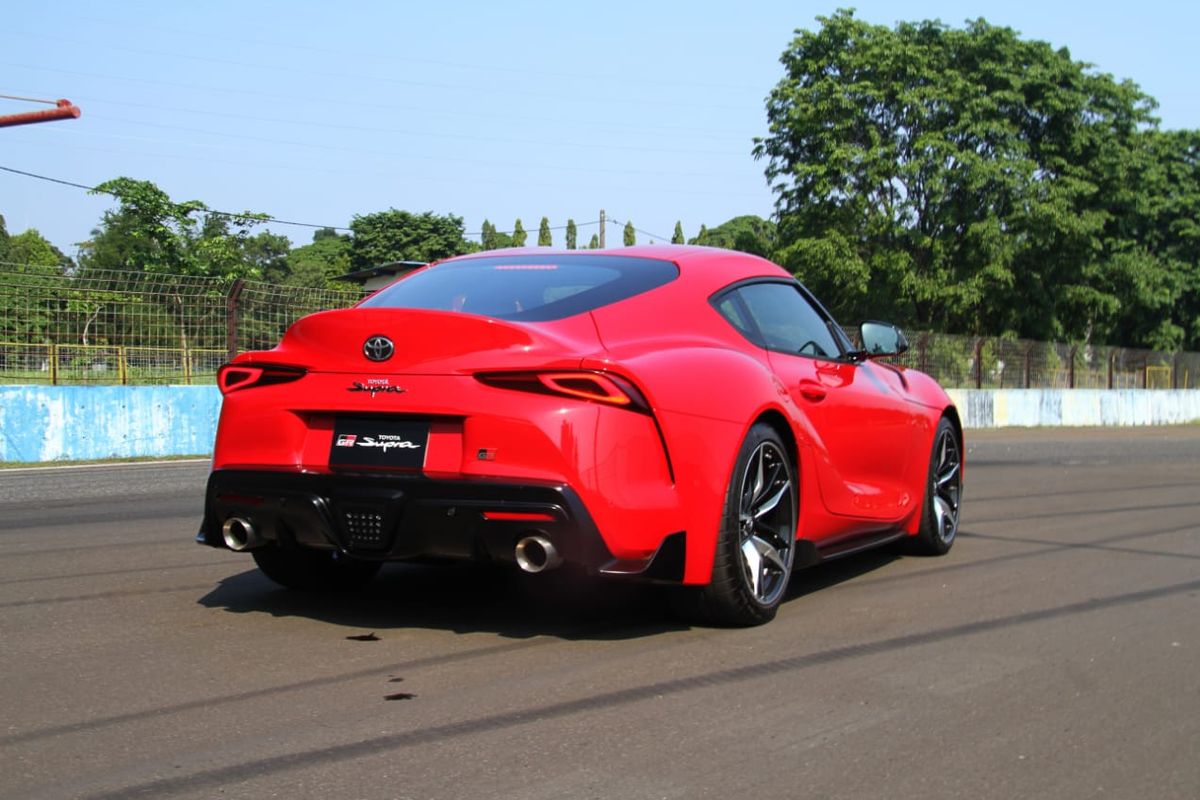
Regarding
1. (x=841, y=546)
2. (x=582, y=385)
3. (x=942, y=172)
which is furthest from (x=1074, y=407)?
(x=582, y=385)

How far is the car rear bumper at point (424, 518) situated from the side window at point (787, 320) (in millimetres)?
1375

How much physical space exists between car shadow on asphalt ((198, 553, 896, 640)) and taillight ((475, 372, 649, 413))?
1.90ft

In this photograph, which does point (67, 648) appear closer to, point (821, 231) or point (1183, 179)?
point (821, 231)

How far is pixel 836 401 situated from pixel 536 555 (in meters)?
1.94

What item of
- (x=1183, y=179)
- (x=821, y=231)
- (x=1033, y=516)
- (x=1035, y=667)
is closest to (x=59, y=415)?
(x=1033, y=516)

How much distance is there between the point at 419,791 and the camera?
2916mm

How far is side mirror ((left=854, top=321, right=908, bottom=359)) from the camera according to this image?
629 centimetres

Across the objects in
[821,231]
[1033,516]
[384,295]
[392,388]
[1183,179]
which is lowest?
[1033,516]

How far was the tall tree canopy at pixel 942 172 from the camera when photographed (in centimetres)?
4203

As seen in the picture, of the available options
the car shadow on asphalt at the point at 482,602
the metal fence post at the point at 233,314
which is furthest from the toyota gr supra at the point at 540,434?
the metal fence post at the point at 233,314

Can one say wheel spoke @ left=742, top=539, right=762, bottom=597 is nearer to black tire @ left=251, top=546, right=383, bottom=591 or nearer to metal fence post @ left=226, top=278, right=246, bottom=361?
black tire @ left=251, top=546, right=383, bottom=591

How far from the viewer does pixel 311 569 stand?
17.4 ft

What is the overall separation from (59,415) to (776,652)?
13272mm

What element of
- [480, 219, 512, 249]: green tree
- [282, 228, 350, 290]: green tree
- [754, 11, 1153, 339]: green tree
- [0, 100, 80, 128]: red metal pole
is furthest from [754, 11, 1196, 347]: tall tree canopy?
[480, 219, 512, 249]: green tree
